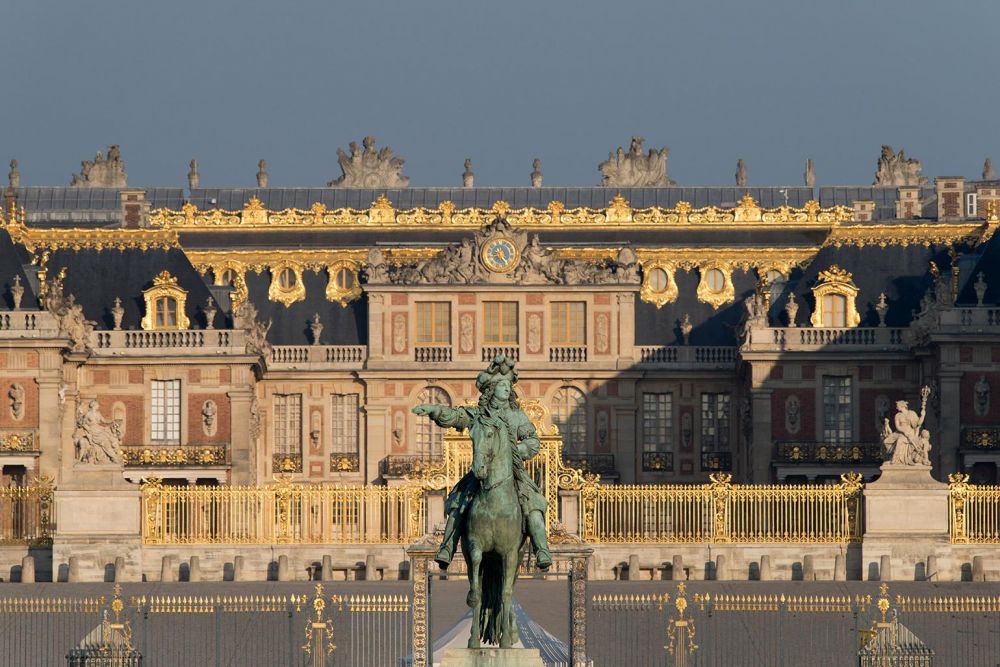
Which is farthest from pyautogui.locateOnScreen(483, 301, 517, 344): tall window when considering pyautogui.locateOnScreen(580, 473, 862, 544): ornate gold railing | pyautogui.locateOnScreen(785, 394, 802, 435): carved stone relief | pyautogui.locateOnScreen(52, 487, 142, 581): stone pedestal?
pyautogui.locateOnScreen(52, 487, 142, 581): stone pedestal

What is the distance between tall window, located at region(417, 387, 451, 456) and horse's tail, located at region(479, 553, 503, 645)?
53.2 metres

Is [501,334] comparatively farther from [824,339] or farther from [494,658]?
[494,658]

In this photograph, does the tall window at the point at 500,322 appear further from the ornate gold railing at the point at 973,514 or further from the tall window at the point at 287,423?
the ornate gold railing at the point at 973,514

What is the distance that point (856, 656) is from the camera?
2431 inches

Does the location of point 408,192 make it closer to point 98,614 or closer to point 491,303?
point 491,303

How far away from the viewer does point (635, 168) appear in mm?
125812

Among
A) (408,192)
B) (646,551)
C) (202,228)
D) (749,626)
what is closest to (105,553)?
(646,551)

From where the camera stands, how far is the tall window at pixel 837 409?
100m

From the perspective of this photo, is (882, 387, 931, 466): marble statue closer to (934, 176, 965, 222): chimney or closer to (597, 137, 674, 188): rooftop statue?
(934, 176, 965, 222): chimney

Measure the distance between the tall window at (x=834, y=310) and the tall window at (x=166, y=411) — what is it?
17.9m

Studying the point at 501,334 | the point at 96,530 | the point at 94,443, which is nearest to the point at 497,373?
the point at 96,530

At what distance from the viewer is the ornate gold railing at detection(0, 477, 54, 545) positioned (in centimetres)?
8325

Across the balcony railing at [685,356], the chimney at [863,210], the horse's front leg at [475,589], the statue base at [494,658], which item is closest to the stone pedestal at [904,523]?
the balcony railing at [685,356]

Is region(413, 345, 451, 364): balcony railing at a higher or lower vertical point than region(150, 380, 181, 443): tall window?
higher
